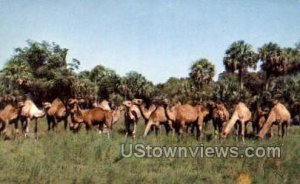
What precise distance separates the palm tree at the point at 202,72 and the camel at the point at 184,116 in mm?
38044

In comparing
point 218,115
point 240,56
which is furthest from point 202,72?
point 218,115

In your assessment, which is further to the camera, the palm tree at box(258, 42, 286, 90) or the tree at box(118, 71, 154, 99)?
the tree at box(118, 71, 154, 99)

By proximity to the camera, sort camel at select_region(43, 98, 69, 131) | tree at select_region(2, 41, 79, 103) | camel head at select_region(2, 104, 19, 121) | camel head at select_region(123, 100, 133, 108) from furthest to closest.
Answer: tree at select_region(2, 41, 79, 103)
camel at select_region(43, 98, 69, 131)
camel head at select_region(123, 100, 133, 108)
camel head at select_region(2, 104, 19, 121)

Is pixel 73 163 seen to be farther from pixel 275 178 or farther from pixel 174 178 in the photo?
Answer: pixel 275 178

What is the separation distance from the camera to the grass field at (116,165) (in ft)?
40.4

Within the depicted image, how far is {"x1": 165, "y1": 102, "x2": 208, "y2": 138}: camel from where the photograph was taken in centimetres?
1988

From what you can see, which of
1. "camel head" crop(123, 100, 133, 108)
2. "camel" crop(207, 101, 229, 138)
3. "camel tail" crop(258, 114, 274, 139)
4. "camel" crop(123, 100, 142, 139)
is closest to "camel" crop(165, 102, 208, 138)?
"camel" crop(207, 101, 229, 138)

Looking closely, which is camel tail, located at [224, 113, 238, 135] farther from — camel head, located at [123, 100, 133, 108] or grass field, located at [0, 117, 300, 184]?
camel head, located at [123, 100, 133, 108]

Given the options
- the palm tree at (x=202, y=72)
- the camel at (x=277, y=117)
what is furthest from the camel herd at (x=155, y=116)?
Result: the palm tree at (x=202, y=72)

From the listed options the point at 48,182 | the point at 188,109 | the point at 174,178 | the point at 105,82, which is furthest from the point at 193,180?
the point at 105,82

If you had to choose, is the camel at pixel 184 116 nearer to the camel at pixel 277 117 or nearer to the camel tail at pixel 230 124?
the camel tail at pixel 230 124

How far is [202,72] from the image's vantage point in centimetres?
5903

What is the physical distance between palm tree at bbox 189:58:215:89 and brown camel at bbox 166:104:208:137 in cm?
3804

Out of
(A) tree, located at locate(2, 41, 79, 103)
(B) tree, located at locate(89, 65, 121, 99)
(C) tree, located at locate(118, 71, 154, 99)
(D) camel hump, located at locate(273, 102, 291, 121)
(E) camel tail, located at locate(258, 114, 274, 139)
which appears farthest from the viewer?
(B) tree, located at locate(89, 65, 121, 99)
